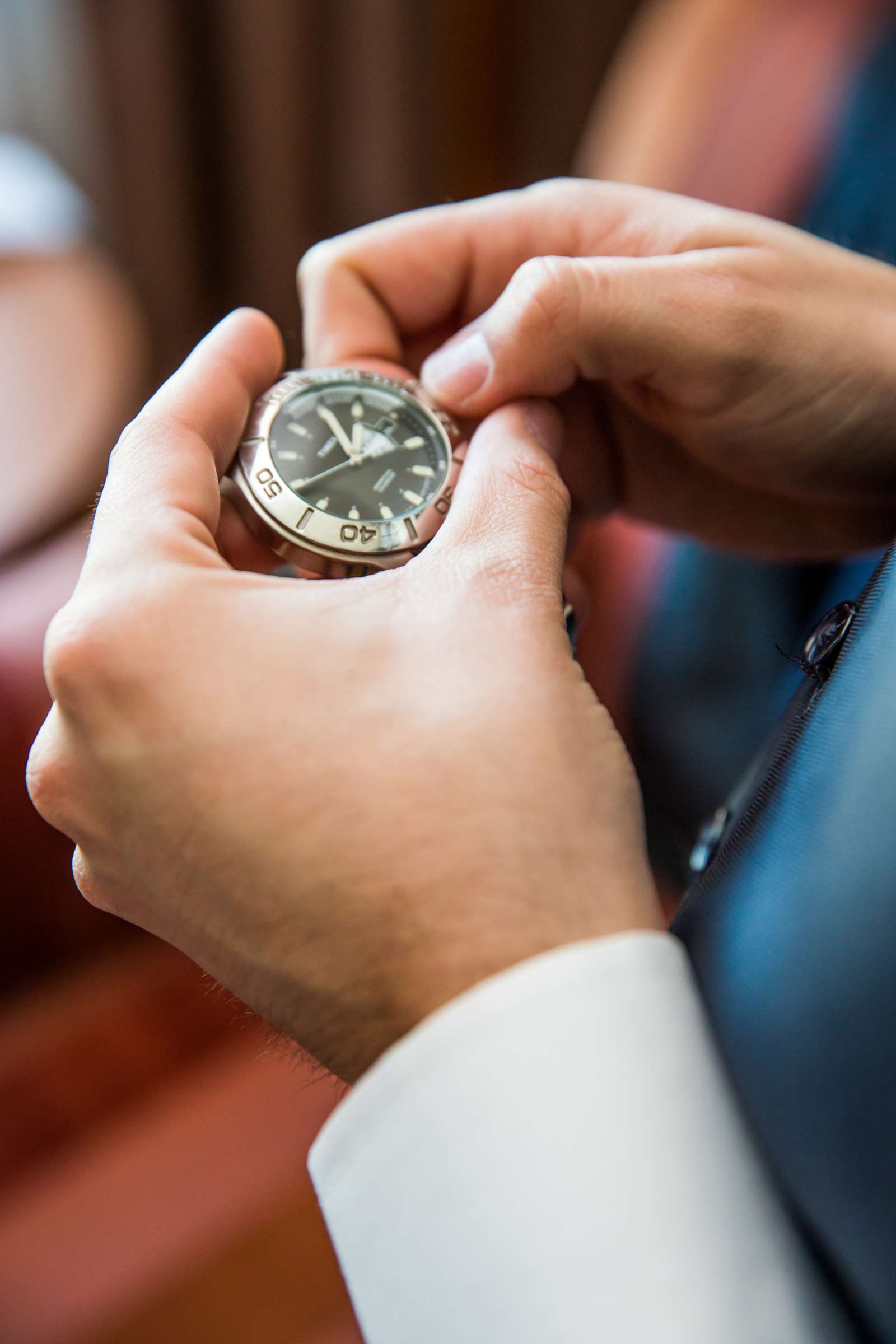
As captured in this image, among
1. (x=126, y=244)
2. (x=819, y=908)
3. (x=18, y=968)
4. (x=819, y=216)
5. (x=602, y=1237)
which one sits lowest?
(x=18, y=968)

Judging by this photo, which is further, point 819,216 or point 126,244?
point 126,244

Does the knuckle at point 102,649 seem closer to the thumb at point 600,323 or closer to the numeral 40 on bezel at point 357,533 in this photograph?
the numeral 40 on bezel at point 357,533

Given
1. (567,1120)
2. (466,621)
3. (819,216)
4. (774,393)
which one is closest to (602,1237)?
(567,1120)

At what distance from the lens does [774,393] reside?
2.19 ft

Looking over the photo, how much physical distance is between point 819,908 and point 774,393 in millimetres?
366

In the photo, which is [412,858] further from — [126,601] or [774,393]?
[774,393]

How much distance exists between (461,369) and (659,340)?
5.1 inches

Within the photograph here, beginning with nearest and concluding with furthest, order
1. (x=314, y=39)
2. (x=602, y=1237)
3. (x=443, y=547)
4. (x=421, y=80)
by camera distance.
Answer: (x=602, y=1237) → (x=443, y=547) → (x=314, y=39) → (x=421, y=80)

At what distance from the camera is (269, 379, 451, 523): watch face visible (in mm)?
638

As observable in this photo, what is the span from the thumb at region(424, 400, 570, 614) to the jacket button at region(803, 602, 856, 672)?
135mm

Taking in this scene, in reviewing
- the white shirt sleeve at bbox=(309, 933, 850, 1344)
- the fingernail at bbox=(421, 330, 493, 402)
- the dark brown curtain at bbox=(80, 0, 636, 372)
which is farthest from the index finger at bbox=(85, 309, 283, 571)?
the dark brown curtain at bbox=(80, 0, 636, 372)

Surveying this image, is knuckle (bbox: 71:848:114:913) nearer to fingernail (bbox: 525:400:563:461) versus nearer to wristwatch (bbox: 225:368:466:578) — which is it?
wristwatch (bbox: 225:368:466:578)

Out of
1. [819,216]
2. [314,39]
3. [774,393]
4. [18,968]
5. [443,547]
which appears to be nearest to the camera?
[443,547]

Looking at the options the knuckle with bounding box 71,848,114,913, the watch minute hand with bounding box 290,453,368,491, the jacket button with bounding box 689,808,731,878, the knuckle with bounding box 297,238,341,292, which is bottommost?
the knuckle with bounding box 71,848,114,913
